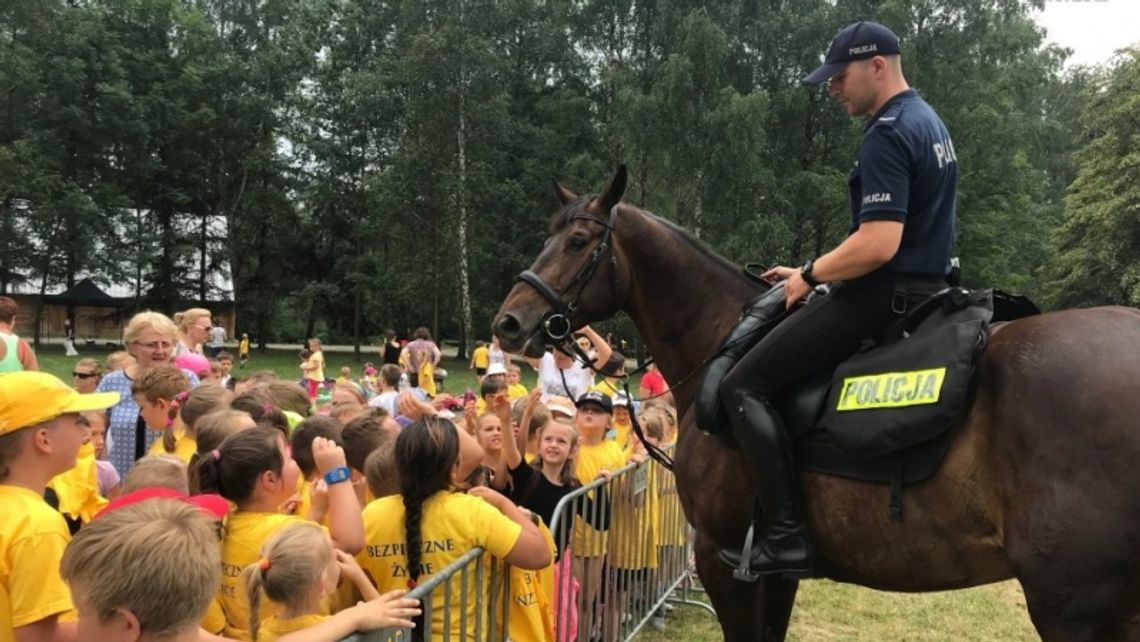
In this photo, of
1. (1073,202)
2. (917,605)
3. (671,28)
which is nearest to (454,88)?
(671,28)

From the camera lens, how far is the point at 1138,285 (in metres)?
30.0

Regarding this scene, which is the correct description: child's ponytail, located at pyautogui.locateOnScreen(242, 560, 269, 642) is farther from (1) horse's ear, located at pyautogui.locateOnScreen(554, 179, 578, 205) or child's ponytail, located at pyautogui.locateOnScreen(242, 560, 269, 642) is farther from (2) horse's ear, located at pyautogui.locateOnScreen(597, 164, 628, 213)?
(1) horse's ear, located at pyautogui.locateOnScreen(554, 179, 578, 205)

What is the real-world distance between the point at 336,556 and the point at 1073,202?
4039 cm

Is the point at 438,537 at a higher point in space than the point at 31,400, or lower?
lower

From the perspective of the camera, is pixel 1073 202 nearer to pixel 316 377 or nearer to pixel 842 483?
pixel 316 377

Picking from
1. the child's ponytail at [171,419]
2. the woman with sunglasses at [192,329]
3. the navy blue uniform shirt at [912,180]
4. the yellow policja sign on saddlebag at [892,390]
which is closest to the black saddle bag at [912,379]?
the yellow policja sign on saddlebag at [892,390]

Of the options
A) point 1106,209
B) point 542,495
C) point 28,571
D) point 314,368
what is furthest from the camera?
point 1106,209

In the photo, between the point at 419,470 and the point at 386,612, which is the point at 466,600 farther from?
the point at 386,612

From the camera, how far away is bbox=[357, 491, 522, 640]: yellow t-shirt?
3115mm

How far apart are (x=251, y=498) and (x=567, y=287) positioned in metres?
1.96

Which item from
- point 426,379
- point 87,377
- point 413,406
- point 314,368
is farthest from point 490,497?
point 314,368

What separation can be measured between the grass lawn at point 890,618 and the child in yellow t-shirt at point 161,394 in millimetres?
3674

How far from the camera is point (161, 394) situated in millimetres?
4672

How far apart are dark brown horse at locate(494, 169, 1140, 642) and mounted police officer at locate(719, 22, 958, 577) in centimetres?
19
